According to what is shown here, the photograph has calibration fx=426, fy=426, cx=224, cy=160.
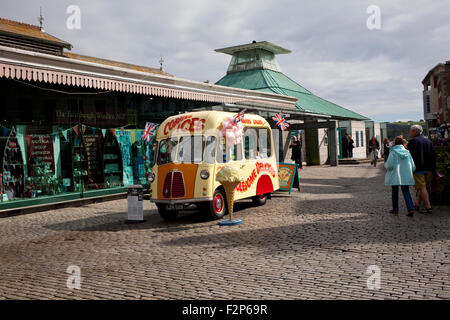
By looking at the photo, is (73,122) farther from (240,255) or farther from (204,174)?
(240,255)

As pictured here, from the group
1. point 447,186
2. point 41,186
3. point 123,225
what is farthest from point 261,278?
point 41,186

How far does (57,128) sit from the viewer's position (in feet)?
44.5

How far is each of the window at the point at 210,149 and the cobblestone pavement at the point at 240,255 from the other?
Result: 145cm

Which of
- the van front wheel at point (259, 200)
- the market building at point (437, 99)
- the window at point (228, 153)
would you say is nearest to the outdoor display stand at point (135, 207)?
the window at point (228, 153)

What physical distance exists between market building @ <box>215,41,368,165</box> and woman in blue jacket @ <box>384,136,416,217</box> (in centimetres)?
1594

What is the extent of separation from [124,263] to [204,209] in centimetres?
367

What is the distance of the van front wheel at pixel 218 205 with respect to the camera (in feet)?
31.2

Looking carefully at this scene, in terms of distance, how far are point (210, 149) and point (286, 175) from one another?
430cm

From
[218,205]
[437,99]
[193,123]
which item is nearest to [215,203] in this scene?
[218,205]

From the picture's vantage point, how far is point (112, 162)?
49.9 ft

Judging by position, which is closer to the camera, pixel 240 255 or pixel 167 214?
pixel 240 255

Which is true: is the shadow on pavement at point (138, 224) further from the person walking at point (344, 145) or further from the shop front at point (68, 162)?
the person walking at point (344, 145)

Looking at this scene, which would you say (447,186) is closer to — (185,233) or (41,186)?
(185,233)

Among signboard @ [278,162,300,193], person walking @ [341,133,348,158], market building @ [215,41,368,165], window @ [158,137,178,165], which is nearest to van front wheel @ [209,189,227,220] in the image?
window @ [158,137,178,165]
